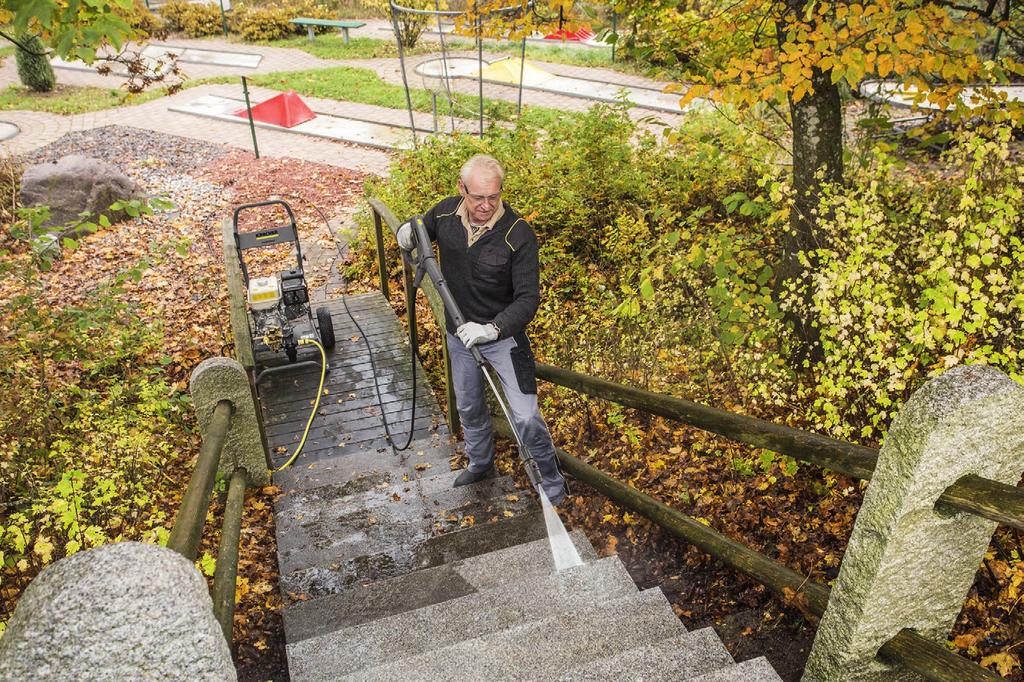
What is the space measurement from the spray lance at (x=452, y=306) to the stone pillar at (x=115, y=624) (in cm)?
291

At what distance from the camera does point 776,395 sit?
4.68 meters

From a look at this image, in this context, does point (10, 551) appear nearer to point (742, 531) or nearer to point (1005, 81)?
point (742, 531)

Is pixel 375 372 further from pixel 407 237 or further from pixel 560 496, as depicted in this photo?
pixel 560 496

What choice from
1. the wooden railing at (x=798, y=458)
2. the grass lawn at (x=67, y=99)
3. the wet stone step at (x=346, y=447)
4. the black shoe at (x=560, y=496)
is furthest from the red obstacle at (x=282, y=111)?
the black shoe at (x=560, y=496)

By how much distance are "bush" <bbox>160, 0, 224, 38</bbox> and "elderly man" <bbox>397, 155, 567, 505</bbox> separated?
76.0 feet

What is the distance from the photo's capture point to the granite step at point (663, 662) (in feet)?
8.55

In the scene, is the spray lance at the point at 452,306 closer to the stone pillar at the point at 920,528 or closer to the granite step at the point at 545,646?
the granite step at the point at 545,646

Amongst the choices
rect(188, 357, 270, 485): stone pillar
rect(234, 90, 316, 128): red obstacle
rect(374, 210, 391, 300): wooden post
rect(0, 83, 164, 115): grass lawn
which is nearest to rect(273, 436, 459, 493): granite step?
rect(188, 357, 270, 485): stone pillar

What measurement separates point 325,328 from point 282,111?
887 centimetres

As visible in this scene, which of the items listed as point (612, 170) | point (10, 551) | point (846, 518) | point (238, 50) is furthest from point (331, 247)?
point (238, 50)

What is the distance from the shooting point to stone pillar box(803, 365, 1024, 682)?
2.01 metres

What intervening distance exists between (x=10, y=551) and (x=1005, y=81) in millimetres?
7091

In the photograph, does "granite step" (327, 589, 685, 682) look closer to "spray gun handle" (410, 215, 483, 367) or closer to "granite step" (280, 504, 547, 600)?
"granite step" (280, 504, 547, 600)

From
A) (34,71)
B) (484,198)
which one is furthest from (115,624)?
(34,71)
